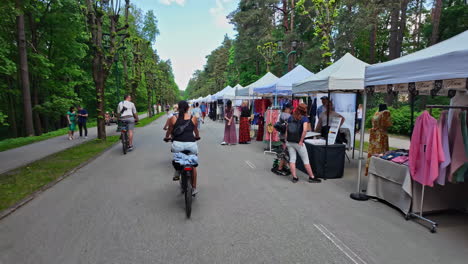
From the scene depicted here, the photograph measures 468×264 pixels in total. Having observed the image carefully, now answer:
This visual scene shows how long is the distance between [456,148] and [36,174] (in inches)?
357

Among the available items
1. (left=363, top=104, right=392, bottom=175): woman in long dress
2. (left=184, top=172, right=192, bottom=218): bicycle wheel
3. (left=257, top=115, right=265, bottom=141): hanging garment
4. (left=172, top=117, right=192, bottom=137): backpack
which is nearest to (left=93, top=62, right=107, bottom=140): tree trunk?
(left=257, top=115, right=265, bottom=141): hanging garment

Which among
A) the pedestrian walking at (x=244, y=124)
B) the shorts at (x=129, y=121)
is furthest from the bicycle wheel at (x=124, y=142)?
the pedestrian walking at (x=244, y=124)

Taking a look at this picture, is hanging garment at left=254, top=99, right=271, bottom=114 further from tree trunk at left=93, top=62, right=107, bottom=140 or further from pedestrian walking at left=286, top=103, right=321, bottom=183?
tree trunk at left=93, top=62, right=107, bottom=140

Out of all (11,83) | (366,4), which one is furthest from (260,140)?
(11,83)

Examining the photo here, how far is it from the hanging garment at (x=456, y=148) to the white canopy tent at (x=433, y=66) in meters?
0.90

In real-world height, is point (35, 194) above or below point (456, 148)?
below

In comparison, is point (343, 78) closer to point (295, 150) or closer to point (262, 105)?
point (295, 150)

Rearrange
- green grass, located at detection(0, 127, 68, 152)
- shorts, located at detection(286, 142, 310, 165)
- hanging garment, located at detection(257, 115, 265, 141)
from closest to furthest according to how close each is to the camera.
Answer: shorts, located at detection(286, 142, 310, 165) < green grass, located at detection(0, 127, 68, 152) < hanging garment, located at detection(257, 115, 265, 141)

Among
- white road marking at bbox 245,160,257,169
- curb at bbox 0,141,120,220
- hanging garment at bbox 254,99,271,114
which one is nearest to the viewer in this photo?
curb at bbox 0,141,120,220

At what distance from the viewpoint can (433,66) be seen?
12.5 ft

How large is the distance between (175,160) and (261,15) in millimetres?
29229

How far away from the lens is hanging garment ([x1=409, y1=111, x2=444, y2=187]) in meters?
4.01

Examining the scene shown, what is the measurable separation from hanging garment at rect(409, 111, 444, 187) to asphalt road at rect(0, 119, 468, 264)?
79 cm

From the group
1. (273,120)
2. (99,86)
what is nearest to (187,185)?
(273,120)
